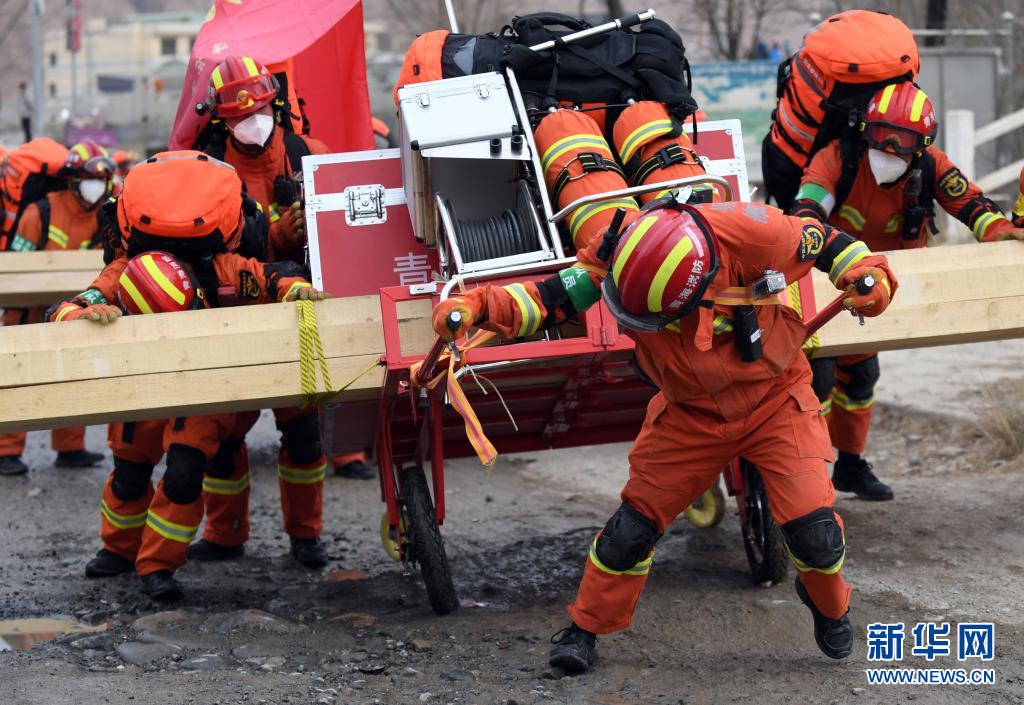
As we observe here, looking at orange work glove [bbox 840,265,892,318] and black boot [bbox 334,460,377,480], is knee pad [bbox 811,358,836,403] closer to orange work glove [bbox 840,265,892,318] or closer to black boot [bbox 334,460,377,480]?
orange work glove [bbox 840,265,892,318]

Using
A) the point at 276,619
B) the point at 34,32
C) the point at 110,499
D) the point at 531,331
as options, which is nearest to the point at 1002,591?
the point at 531,331

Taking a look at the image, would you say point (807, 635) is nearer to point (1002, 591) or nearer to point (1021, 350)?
point (1002, 591)

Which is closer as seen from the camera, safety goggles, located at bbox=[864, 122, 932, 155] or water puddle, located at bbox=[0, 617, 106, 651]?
water puddle, located at bbox=[0, 617, 106, 651]

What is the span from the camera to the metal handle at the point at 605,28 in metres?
5.72

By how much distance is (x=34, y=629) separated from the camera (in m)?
5.97

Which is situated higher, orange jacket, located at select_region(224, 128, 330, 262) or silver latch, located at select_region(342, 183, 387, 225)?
silver latch, located at select_region(342, 183, 387, 225)

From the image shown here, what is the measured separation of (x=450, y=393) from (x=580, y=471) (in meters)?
4.58

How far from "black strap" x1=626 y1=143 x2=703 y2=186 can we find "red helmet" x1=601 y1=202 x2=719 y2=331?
109 centimetres

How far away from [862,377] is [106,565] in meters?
3.85

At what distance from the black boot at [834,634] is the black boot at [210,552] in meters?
3.43

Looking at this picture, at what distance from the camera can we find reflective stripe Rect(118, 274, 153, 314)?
5.75m

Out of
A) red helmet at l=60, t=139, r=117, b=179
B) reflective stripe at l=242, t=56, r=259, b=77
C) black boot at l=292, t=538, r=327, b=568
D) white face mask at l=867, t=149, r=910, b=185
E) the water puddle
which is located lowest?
black boot at l=292, t=538, r=327, b=568

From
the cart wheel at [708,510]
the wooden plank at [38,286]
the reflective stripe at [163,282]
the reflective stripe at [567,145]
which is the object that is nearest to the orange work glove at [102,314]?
the reflective stripe at [163,282]

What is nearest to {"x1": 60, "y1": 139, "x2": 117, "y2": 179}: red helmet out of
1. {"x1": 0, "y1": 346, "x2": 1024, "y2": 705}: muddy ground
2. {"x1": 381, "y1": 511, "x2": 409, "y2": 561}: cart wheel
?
{"x1": 0, "y1": 346, "x2": 1024, "y2": 705}: muddy ground
